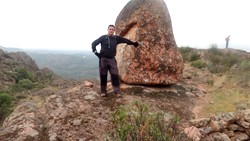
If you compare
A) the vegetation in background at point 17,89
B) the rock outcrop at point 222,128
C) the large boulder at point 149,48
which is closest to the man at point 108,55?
the large boulder at point 149,48

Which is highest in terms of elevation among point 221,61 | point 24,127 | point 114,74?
point 114,74

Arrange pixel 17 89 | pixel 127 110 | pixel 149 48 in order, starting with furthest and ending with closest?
pixel 17 89 → pixel 149 48 → pixel 127 110

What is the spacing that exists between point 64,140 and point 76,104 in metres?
1.79

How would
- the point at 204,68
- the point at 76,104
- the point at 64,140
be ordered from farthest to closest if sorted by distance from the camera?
the point at 204,68 < the point at 76,104 < the point at 64,140

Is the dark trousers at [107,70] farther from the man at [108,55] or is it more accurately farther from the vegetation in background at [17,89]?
the vegetation in background at [17,89]

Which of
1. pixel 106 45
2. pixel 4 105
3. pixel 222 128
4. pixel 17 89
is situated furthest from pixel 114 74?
pixel 17 89

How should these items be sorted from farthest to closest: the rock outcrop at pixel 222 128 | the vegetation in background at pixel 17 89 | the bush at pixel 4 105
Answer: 1. the vegetation in background at pixel 17 89
2. the bush at pixel 4 105
3. the rock outcrop at pixel 222 128

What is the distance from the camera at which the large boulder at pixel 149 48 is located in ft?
32.2

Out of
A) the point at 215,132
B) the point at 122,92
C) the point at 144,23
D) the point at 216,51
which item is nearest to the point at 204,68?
the point at 216,51

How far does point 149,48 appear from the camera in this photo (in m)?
9.90

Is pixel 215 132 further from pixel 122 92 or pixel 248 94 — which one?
pixel 248 94

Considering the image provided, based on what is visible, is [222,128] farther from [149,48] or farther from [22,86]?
[22,86]

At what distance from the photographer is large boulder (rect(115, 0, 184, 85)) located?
32.2 ft

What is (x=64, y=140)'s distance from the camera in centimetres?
646
